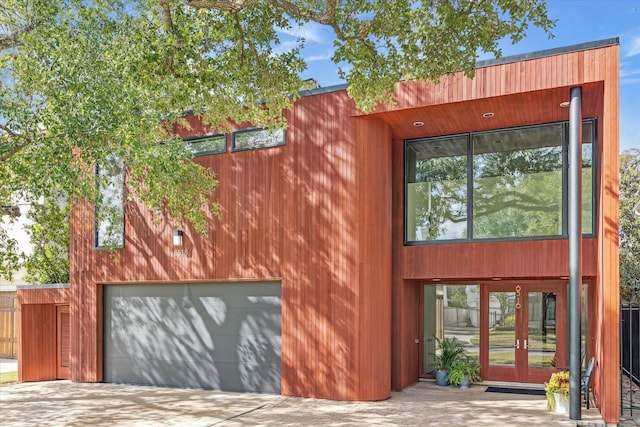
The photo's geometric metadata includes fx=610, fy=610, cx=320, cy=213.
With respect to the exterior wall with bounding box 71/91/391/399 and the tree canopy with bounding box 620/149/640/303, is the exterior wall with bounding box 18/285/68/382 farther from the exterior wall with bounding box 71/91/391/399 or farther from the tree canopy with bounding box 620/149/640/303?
the tree canopy with bounding box 620/149/640/303

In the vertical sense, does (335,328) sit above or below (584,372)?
above

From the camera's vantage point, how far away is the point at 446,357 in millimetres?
10812

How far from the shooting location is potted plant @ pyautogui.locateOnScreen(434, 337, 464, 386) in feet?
35.0

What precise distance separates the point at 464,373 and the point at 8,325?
13.0 meters

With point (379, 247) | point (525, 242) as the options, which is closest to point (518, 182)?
point (525, 242)

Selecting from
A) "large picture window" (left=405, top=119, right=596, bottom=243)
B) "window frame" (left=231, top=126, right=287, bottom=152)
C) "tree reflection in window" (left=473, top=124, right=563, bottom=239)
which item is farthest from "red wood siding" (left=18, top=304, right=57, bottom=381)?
"tree reflection in window" (left=473, top=124, right=563, bottom=239)

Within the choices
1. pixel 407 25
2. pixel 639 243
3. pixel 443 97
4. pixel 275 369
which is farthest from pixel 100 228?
pixel 639 243

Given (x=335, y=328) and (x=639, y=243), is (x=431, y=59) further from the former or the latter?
(x=639, y=243)

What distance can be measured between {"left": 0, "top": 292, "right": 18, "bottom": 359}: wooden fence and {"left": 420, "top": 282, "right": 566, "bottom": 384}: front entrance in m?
11.9

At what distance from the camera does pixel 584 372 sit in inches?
385

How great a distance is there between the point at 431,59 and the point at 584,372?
600cm

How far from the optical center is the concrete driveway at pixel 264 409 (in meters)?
8.09

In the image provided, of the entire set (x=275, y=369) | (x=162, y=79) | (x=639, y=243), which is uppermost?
(x=162, y=79)

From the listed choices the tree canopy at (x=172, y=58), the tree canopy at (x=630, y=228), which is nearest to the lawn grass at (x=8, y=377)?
the tree canopy at (x=172, y=58)
